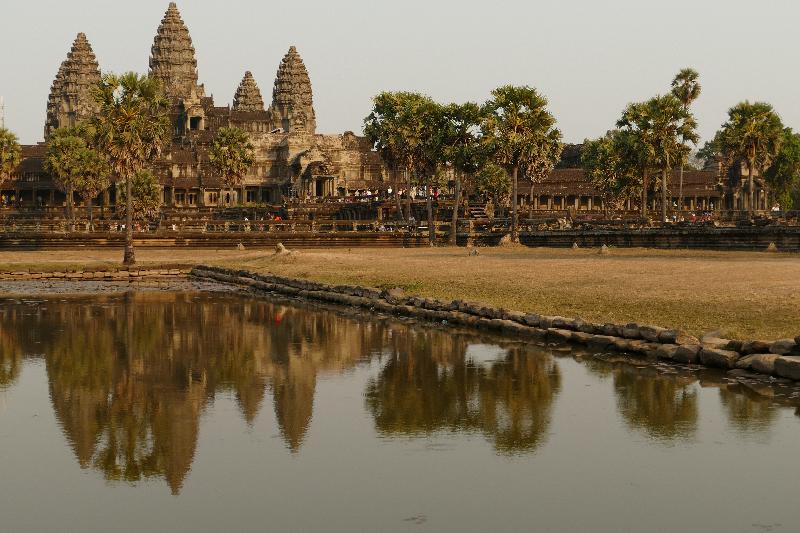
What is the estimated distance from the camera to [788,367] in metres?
21.2

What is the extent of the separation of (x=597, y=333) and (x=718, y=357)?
4518 mm

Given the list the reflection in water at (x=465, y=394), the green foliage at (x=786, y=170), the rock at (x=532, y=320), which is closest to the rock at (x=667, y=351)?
the reflection in water at (x=465, y=394)

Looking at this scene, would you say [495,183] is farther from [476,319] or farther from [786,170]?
[476,319]

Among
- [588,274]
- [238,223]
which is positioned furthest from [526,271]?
[238,223]

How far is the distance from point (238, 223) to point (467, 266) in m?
41.0

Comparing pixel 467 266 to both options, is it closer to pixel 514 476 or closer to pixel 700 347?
pixel 700 347

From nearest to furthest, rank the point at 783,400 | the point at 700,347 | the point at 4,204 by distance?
the point at 783,400
the point at 700,347
the point at 4,204

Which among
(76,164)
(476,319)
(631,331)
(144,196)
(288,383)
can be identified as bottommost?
(288,383)

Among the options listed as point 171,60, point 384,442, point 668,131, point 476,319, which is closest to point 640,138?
point 668,131

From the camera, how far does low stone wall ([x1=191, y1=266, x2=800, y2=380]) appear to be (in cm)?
2195

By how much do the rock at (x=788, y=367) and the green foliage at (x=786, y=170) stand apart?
5501 inches

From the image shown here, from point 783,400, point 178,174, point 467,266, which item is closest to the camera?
point 783,400

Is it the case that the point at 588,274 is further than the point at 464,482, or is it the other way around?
the point at 588,274

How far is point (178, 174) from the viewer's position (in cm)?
15762
